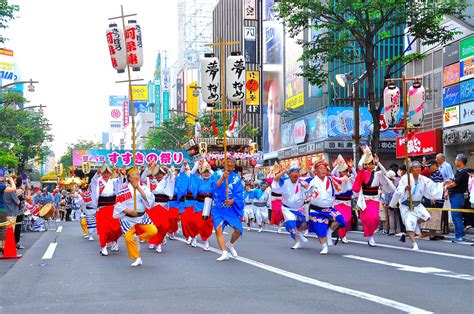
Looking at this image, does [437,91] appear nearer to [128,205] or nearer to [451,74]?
[451,74]

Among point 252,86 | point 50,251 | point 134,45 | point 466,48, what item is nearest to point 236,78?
point 134,45

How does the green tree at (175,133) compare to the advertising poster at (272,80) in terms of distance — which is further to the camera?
the green tree at (175,133)

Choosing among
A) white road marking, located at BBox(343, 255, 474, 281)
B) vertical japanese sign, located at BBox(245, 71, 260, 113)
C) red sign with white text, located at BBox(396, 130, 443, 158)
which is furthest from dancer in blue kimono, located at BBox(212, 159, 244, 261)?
vertical japanese sign, located at BBox(245, 71, 260, 113)

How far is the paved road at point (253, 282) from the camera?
24.2ft

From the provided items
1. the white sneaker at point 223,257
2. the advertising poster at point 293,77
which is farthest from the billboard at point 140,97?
the white sneaker at point 223,257

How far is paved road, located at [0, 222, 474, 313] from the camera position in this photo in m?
7.36

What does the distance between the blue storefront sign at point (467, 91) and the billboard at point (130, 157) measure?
69.0 ft

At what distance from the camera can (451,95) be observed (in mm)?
30500

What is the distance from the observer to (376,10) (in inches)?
913

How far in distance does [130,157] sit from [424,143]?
71.9ft

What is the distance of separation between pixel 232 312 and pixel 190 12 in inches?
4587

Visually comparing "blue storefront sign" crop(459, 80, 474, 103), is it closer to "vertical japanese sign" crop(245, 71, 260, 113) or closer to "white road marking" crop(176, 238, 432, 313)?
"white road marking" crop(176, 238, 432, 313)

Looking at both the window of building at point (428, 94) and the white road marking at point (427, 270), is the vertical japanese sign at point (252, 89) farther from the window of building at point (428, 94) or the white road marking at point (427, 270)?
the white road marking at point (427, 270)

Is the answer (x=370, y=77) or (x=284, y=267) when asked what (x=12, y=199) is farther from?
(x=370, y=77)
